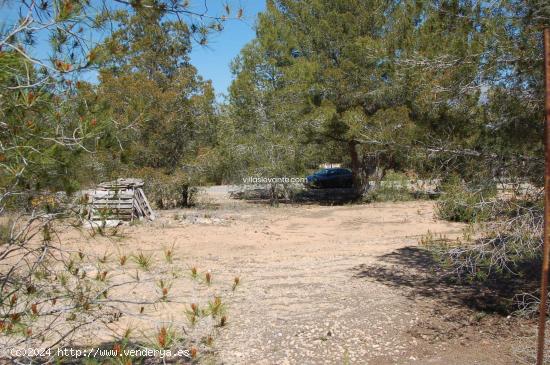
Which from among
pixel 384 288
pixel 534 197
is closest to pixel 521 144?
pixel 534 197

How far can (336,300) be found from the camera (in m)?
6.72

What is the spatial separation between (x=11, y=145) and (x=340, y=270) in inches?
260

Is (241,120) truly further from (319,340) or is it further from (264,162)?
(319,340)

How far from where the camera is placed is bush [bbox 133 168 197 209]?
57.9ft

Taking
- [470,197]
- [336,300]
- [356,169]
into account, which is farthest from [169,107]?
[470,197]

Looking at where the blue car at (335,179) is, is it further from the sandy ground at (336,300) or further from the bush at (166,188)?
the sandy ground at (336,300)

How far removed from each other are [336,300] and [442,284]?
1767mm

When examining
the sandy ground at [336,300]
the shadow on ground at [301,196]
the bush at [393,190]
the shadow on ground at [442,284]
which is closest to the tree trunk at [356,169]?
the shadow on ground at [301,196]

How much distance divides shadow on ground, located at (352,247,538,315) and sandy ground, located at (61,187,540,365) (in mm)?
31

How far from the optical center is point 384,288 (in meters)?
7.29

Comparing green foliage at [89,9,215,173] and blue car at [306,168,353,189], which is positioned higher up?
green foliage at [89,9,215,173]

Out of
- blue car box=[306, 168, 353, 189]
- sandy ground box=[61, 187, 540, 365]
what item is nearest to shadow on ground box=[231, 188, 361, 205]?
blue car box=[306, 168, 353, 189]

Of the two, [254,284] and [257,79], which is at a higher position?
[257,79]

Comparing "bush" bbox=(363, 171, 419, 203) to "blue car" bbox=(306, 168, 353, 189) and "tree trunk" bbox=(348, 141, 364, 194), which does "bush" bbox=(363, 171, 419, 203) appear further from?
"blue car" bbox=(306, 168, 353, 189)
